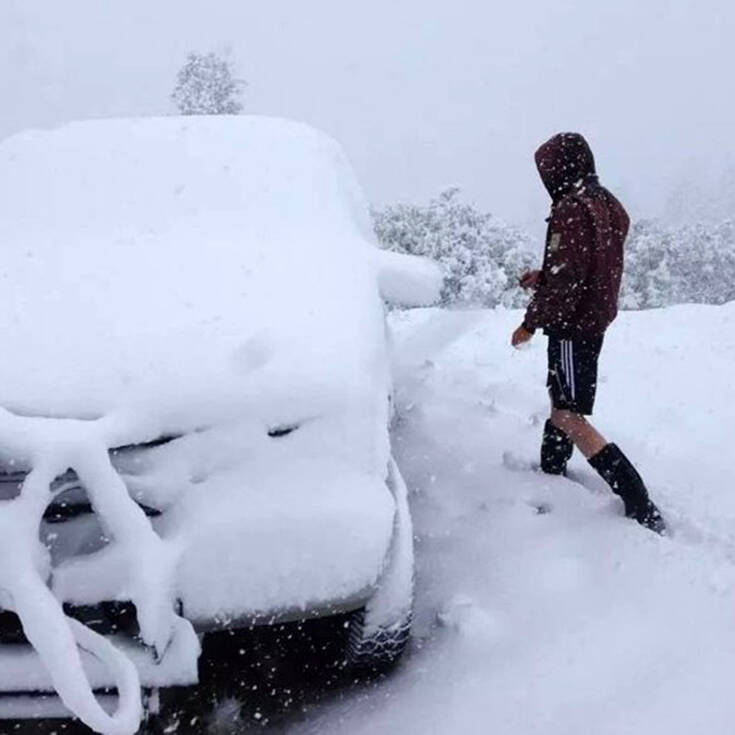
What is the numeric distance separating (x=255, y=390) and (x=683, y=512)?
215 centimetres

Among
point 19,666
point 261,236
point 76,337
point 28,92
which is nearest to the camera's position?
point 19,666

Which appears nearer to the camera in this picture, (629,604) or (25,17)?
(629,604)

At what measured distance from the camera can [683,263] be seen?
2464cm

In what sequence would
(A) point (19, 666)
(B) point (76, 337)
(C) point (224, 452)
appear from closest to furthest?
(A) point (19, 666) → (C) point (224, 452) → (B) point (76, 337)

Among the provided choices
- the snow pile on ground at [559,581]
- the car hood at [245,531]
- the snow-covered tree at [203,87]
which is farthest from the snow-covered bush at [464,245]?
the car hood at [245,531]

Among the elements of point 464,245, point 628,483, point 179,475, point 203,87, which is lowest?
point 464,245

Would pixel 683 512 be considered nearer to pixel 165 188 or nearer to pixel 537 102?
pixel 165 188

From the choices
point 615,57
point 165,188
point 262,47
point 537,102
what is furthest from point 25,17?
point 165,188

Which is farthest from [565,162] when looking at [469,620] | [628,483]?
[469,620]

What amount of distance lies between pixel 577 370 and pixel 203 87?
1885cm

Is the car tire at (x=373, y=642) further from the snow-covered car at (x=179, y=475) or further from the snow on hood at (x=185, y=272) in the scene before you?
the snow on hood at (x=185, y=272)

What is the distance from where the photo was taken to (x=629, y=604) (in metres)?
2.79

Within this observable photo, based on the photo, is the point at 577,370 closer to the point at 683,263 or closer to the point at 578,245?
the point at 578,245

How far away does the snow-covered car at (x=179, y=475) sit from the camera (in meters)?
2.00
